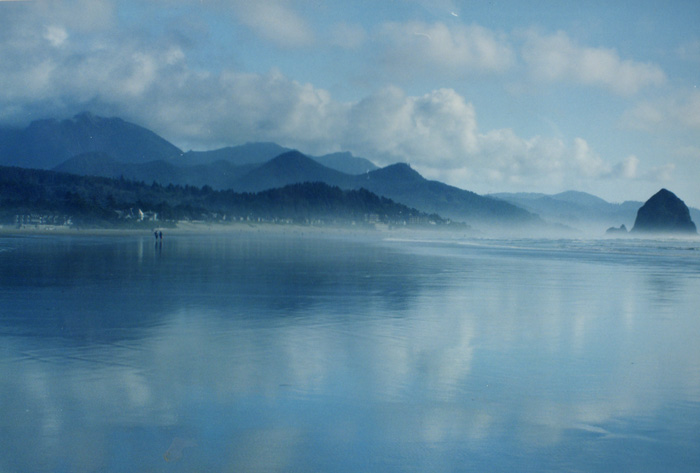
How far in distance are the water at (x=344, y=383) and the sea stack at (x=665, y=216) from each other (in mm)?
137064

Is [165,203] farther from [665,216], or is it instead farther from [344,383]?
[344,383]

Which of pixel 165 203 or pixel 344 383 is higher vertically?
pixel 165 203

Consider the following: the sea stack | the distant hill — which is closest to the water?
the distant hill

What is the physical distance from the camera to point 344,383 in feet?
23.3

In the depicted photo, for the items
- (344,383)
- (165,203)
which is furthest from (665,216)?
(344,383)

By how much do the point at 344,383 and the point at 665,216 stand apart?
5859 inches

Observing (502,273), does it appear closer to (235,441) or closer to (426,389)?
(426,389)

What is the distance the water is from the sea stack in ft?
450

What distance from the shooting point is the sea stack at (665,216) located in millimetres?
135125

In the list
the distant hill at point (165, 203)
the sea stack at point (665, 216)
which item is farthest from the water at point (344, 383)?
the sea stack at point (665, 216)

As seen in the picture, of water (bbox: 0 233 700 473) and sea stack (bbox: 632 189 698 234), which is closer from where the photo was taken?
water (bbox: 0 233 700 473)

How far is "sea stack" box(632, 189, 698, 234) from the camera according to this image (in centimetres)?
13512

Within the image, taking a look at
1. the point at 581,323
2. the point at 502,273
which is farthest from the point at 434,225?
the point at 581,323

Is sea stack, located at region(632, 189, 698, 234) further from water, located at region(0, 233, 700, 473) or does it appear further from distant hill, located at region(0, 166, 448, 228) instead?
water, located at region(0, 233, 700, 473)
